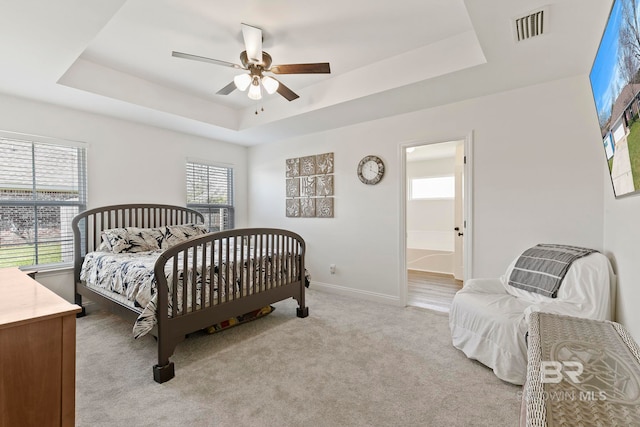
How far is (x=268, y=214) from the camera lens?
509cm

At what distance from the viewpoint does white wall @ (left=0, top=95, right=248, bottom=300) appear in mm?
3178

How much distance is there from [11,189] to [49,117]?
89 cm

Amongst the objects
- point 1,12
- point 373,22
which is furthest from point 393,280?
point 1,12

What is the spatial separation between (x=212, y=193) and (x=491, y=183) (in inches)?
163

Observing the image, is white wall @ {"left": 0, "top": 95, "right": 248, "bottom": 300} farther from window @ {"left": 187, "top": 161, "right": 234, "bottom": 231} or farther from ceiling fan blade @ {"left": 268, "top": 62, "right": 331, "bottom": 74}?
ceiling fan blade @ {"left": 268, "top": 62, "right": 331, "bottom": 74}

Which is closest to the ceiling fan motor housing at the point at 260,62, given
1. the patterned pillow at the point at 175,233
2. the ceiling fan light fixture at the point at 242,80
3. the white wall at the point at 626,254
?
the ceiling fan light fixture at the point at 242,80

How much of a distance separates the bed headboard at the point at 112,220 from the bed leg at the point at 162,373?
212cm

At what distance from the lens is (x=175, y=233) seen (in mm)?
3779

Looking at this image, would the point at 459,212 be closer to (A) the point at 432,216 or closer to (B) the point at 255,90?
(A) the point at 432,216

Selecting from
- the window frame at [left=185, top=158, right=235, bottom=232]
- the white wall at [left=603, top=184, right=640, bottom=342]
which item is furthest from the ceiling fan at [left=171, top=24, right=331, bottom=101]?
the window frame at [left=185, top=158, right=235, bottom=232]

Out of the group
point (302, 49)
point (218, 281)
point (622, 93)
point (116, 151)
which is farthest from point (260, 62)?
point (116, 151)

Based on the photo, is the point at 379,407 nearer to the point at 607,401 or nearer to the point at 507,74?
the point at 607,401

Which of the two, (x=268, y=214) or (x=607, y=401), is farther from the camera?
(x=268, y=214)

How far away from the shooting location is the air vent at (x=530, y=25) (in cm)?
177
